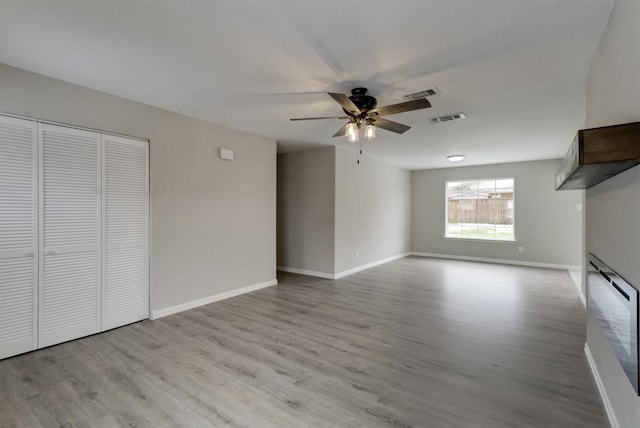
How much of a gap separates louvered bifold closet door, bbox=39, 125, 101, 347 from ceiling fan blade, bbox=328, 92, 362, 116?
2579 millimetres

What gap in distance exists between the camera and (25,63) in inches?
102

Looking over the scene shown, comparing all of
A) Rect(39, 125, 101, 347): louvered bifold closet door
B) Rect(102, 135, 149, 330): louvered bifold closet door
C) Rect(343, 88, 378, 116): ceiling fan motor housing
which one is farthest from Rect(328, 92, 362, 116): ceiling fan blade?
Rect(39, 125, 101, 347): louvered bifold closet door

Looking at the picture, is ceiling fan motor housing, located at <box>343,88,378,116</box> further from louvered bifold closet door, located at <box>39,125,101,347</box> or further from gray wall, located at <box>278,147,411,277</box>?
louvered bifold closet door, located at <box>39,125,101,347</box>

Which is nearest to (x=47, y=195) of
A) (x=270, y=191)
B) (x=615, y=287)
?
(x=270, y=191)

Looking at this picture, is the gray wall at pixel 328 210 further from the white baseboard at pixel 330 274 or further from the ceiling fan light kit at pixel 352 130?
the ceiling fan light kit at pixel 352 130

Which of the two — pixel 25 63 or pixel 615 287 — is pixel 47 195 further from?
pixel 615 287

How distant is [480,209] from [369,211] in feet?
10.7

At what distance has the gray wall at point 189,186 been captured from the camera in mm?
2945

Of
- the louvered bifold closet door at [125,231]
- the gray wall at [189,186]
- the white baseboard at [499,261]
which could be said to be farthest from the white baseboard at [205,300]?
the white baseboard at [499,261]

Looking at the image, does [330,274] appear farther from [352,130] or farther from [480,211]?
[480,211]

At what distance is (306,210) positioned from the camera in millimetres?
6090

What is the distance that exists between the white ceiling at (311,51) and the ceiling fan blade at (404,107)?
0.27 meters

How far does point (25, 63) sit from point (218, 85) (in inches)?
62.1

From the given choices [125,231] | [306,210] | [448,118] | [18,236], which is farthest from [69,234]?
[448,118]
